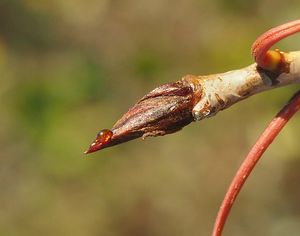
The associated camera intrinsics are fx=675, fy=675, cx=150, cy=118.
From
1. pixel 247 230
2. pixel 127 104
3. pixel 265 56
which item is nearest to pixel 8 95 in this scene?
pixel 127 104

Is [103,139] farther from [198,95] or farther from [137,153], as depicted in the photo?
[137,153]

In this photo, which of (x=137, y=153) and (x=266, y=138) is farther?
(x=137, y=153)

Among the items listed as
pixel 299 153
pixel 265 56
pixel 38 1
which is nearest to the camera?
pixel 265 56

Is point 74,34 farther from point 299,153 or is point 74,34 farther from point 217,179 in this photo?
point 299,153

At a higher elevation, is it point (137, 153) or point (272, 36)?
point (272, 36)

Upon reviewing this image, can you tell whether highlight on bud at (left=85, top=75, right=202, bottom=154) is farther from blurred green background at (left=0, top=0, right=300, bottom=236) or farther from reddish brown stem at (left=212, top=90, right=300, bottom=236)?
blurred green background at (left=0, top=0, right=300, bottom=236)

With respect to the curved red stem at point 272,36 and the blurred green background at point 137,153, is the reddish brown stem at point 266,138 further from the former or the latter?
the blurred green background at point 137,153

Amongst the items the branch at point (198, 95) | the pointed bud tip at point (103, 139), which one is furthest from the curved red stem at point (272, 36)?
the pointed bud tip at point (103, 139)

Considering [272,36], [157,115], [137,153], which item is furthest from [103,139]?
[137,153]
